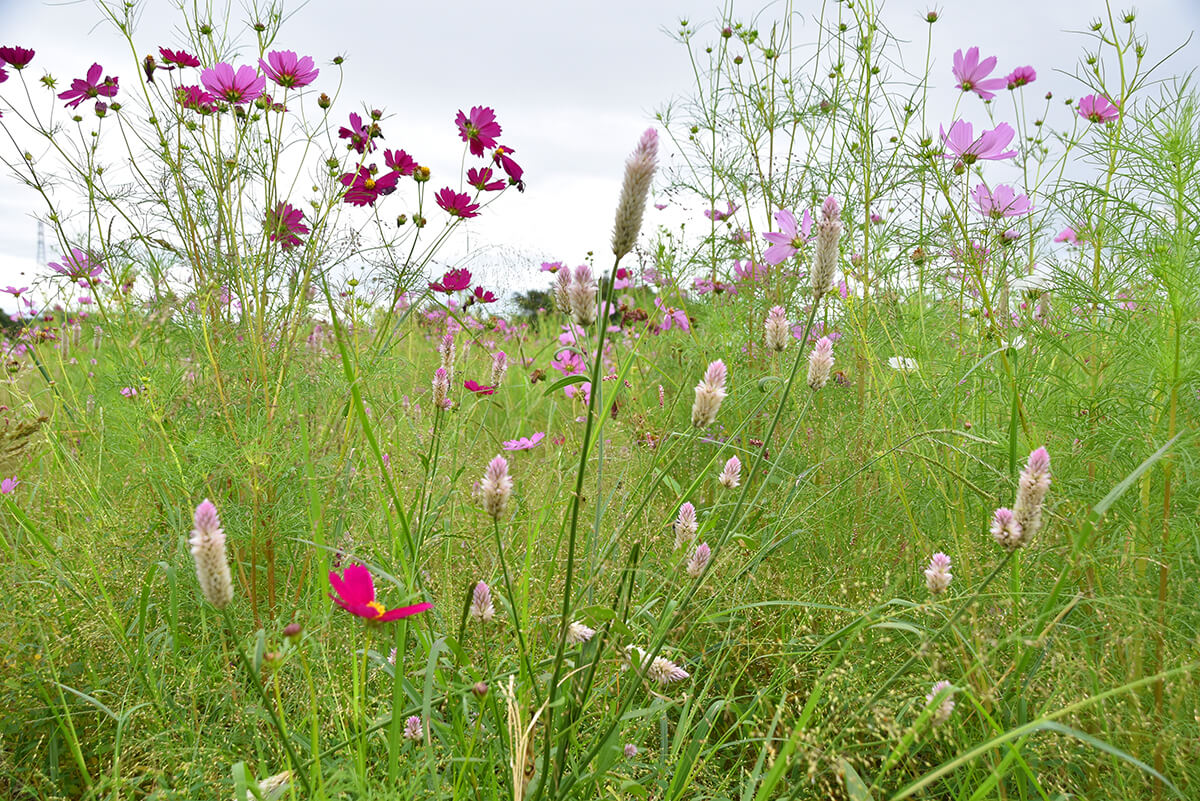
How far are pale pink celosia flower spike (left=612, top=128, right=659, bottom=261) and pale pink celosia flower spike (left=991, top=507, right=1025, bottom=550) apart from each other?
492mm

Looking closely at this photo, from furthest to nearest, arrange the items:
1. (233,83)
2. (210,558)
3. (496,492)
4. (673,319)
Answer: (673,319) < (233,83) < (496,492) < (210,558)

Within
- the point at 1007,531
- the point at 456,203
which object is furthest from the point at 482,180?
the point at 1007,531

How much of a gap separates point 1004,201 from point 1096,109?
18.3 inches

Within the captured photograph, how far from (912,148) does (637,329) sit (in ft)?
5.92

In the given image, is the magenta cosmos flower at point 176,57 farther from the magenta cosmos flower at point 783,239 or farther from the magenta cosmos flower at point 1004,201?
the magenta cosmos flower at point 1004,201

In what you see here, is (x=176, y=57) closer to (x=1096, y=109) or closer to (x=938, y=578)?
(x=938, y=578)

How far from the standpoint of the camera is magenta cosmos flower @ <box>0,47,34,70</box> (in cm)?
153

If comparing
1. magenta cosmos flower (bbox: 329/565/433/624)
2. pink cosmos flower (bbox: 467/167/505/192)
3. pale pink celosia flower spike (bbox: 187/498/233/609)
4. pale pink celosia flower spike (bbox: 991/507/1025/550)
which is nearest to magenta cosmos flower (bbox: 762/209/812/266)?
pink cosmos flower (bbox: 467/167/505/192)

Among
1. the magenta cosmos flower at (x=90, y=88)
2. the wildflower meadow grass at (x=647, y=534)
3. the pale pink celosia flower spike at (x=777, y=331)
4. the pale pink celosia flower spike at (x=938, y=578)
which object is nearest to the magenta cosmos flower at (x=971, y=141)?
the wildflower meadow grass at (x=647, y=534)

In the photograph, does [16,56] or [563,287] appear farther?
[16,56]

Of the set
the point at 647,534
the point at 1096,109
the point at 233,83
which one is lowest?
the point at 647,534

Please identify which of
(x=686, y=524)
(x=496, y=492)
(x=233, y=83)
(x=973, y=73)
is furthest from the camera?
(x=973, y=73)

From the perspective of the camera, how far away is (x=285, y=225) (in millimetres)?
1541

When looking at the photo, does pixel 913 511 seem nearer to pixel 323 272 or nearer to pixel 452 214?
pixel 452 214
